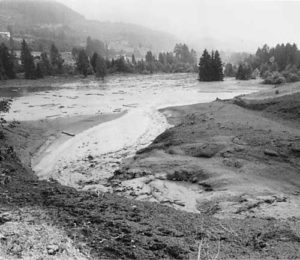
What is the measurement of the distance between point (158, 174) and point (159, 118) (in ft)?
74.9

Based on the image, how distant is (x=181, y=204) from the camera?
720 inches

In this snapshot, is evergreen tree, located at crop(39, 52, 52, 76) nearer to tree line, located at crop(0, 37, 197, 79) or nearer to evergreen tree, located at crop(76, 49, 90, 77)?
tree line, located at crop(0, 37, 197, 79)

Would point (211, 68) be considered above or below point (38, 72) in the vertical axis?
above

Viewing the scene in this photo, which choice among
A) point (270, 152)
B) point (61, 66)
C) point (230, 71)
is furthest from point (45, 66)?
point (270, 152)

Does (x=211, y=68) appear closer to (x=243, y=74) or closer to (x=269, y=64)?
(x=243, y=74)

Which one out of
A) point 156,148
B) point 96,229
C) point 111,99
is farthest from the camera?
point 111,99

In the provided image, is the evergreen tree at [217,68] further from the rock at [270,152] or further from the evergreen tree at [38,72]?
the rock at [270,152]

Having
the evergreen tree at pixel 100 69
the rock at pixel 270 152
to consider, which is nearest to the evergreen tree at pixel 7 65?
the evergreen tree at pixel 100 69

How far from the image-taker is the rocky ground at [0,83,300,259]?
1076 centimetres

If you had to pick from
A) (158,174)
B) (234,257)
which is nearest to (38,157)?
(158,174)

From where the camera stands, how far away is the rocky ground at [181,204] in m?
10.8

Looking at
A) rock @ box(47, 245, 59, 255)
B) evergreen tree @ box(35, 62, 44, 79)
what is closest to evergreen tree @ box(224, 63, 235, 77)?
evergreen tree @ box(35, 62, 44, 79)

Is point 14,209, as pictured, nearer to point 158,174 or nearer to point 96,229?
point 96,229

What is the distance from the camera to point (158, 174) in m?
22.5
